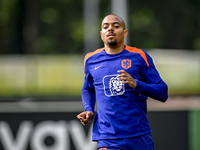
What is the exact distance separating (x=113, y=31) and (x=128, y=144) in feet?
3.31

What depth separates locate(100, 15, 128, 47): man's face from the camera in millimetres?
3195

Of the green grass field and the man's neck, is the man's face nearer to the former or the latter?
the man's neck

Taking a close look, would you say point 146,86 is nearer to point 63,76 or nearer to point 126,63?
point 126,63

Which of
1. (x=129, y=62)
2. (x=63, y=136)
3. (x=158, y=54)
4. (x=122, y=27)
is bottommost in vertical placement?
(x=63, y=136)

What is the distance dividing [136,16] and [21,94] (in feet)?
44.8

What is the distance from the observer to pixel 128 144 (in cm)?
312

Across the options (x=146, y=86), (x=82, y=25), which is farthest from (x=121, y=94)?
(x=82, y=25)

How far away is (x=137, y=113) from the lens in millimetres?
3197

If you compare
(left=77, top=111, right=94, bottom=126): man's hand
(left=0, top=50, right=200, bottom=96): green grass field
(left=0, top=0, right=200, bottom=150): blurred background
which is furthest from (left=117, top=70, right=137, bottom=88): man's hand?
(left=0, top=50, right=200, bottom=96): green grass field

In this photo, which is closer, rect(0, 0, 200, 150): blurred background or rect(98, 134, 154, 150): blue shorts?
rect(98, 134, 154, 150): blue shorts

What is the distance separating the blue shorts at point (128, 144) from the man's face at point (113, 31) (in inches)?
33.6

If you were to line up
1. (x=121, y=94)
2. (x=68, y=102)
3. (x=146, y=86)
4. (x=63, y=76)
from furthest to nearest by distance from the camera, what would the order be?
(x=63, y=76), (x=68, y=102), (x=121, y=94), (x=146, y=86)

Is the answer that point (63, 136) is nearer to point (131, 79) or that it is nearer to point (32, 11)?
point (131, 79)

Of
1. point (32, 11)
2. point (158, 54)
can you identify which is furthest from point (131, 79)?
point (32, 11)
